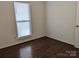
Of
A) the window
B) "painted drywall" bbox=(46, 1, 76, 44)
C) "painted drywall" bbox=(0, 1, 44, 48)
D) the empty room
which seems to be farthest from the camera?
the window

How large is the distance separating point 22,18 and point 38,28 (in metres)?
0.96

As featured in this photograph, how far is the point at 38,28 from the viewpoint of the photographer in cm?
442

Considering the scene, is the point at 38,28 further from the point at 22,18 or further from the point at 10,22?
the point at 10,22

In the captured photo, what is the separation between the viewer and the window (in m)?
3.63

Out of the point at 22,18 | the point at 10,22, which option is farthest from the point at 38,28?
the point at 10,22

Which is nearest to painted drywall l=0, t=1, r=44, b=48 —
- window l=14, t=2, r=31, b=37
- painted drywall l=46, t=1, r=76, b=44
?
window l=14, t=2, r=31, b=37

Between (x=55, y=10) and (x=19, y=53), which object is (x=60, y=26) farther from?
(x=19, y=53)

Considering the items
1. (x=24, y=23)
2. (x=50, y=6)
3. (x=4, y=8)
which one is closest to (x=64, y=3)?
(x=50, y=6)

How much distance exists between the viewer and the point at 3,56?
9.36 feet

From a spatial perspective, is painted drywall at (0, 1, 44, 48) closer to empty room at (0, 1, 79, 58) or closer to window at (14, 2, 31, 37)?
empty room at (0, 1, 79, 58)

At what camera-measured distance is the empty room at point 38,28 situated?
3133 mm

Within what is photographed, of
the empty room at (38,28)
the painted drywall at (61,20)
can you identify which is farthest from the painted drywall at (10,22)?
the painted drywall at (61,20)

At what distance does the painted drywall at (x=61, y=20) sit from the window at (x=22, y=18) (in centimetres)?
99

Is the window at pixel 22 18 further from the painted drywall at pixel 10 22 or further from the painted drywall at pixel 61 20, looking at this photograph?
the painted drywall at pixel 61 20
